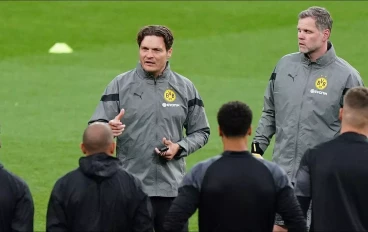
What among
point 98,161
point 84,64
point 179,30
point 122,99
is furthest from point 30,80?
point 98,161

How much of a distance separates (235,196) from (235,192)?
2cm

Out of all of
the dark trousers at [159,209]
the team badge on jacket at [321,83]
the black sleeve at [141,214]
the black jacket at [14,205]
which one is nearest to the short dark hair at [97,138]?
the black sleeve at [141,214]

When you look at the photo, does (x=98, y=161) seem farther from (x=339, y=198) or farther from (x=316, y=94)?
(x=316, y=94)

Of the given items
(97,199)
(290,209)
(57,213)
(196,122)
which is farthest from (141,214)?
(196,122)

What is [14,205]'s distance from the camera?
6035 millimetres

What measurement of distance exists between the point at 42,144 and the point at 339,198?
25.3ft

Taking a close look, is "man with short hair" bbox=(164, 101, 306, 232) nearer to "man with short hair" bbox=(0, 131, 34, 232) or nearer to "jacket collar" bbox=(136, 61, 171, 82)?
"man with short hair" bbox=(0, 131, 34, 232)

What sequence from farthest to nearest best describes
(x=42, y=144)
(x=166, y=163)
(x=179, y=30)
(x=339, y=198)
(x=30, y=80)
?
(x=179, y=30) < (x=30, y=80) < (x=42, y=144) < (x=166, y=163) < (x=339, y=198)

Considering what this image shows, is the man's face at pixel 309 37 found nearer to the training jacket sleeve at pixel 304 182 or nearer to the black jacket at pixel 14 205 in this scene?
the training jacket sleeve at pixel 304 182

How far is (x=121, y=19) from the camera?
77.8ft

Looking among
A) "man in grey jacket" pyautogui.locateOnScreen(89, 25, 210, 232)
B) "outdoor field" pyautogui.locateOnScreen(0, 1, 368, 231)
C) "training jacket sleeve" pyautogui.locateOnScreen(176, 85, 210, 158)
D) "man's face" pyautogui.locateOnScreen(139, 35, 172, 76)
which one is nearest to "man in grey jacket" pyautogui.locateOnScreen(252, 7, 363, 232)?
"training jacket sleeve" pyautogui.locateOnScreen(176, 85, 210, 158)

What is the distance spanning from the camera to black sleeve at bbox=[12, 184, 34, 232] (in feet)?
19.7

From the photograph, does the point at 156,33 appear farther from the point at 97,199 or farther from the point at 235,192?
the point at 235,192

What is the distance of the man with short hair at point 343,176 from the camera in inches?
233
